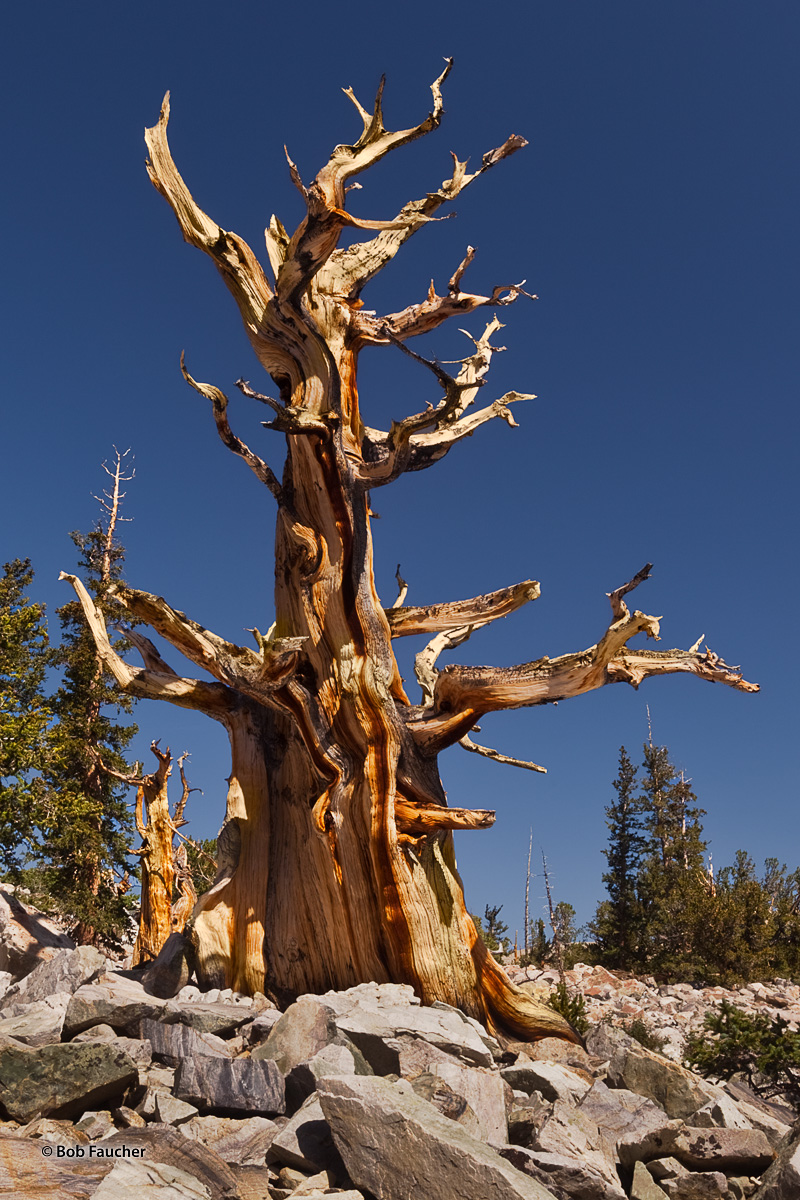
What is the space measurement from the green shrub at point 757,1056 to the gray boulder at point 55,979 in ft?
13.6

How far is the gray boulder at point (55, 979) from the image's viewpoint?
4551mm

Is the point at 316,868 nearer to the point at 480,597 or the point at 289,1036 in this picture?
the point at 289,1036

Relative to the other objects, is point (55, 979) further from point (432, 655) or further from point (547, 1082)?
point (432, 655)

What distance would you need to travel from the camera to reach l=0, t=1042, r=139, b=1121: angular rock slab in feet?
10.4

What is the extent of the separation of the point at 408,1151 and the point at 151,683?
438cm

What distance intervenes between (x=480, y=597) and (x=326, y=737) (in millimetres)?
1948

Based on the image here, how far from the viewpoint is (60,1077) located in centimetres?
323

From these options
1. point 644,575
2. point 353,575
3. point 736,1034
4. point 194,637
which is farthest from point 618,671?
point 194,637

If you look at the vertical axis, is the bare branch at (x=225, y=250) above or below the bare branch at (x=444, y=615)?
above

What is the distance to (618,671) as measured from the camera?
6.21 meters

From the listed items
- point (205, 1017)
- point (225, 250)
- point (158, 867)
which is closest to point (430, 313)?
point (225, 250)

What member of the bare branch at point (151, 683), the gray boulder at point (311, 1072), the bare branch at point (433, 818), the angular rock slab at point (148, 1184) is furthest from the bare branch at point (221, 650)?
the angular rock slab at point (148, 1184)

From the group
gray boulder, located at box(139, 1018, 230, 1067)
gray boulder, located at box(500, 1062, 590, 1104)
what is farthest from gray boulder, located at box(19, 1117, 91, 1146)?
gray boulder, located at box(500, 1062, 590, 1104)

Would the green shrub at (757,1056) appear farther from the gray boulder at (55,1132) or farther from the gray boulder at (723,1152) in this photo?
the gray boulder at (55,1132)
